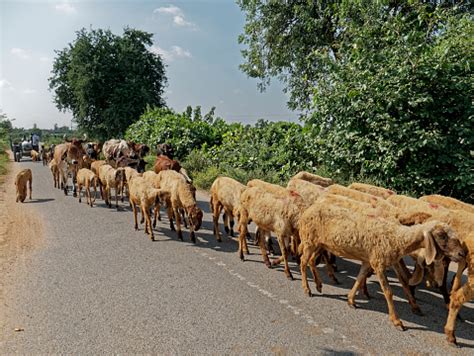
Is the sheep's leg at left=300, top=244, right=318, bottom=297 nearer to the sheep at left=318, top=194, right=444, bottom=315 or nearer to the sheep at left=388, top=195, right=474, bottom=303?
the sheep at left=318, top=194, right=444, bottom=315

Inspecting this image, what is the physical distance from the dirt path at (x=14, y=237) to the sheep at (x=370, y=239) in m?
4.67

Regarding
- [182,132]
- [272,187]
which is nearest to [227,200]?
[272,187]

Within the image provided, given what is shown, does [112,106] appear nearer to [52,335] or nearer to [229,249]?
[229,249]

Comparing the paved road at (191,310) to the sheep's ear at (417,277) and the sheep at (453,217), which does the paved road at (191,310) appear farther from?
the sheep at (453,217)

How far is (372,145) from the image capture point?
11.3 metres

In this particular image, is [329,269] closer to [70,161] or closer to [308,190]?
[308,190]

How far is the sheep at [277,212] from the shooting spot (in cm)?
690

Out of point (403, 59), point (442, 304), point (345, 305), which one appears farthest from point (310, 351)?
point (403, 59)

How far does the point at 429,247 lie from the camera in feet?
16.1

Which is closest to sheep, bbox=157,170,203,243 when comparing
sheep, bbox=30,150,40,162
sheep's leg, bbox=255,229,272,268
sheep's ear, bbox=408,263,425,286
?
sheep's leg, bbox=255,229,272,268

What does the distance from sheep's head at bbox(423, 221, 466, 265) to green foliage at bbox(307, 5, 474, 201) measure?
6.09m

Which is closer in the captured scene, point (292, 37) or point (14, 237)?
point (14, 237)

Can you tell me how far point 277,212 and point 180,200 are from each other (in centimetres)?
305

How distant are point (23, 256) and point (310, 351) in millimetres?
6378
